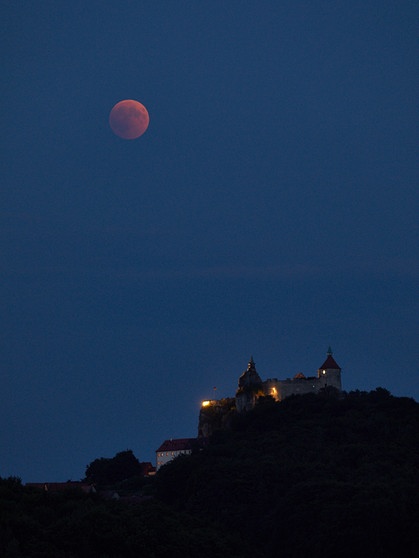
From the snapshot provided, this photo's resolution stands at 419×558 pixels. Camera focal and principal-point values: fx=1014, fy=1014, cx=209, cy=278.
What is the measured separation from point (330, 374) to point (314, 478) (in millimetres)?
38177

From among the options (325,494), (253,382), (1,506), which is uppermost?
(253,382)

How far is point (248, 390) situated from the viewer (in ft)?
375

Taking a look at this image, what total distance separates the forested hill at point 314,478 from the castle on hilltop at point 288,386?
2389 mm

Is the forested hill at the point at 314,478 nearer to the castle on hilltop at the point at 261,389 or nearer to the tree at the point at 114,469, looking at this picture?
the castle on hilltop at the point at 261,389

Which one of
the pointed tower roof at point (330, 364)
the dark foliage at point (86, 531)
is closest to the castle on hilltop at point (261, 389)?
the pointed tower roof at point (330, 364)

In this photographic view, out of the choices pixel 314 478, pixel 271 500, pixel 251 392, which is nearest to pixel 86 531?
pixel 271 500

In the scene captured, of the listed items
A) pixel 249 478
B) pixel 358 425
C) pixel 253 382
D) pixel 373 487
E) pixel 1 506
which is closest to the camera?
pixel 1 506

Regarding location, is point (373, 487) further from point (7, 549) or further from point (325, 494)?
point (7, 549)

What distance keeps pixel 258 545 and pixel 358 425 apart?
31958mm

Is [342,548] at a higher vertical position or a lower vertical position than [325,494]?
lower

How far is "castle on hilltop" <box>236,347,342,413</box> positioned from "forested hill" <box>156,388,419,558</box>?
2.39m

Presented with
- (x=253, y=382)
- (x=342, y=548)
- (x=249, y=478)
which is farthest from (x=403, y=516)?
(x=253, y=382)

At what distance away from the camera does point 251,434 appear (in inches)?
4043

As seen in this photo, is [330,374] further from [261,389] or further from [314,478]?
[314,478]
